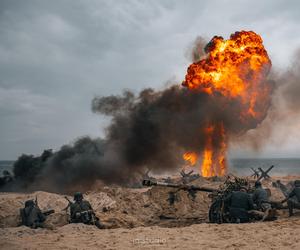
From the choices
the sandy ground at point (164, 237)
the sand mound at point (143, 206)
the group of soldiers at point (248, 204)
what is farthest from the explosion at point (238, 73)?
the sandy ground at point (164, 237)

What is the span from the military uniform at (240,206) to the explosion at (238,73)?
1693cm

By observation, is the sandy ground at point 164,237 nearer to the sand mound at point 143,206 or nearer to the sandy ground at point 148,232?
the sandy ground at point 148,232

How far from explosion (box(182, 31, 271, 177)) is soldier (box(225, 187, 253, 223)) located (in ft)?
55.5

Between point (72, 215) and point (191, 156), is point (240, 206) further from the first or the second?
point (191, 156)


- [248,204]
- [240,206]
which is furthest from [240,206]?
[248,204]

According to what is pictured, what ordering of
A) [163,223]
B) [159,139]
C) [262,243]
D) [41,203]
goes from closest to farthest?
[262,243] < [163,223] < [41,203] < [159,139]

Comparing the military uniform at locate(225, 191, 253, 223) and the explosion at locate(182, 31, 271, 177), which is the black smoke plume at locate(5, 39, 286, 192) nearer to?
the explosion at locate(182, 31, 271, 177)

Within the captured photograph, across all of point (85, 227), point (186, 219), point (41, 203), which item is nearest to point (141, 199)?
point (186, 219)

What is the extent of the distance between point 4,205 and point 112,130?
732 inches

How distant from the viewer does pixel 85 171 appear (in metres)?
34.6

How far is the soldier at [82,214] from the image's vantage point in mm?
15797

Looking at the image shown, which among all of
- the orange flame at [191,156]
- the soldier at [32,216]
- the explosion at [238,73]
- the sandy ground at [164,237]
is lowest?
the sandy ground at [164,237]

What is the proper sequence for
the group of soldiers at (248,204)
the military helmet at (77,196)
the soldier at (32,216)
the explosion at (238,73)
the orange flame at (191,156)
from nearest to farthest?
1. the soldier at (32,216)
2. the group of soldiers at (248,204)
3. the military helmet at (77,196)
4. the explosion at (238,73)
5. the orange flame at (191,156)

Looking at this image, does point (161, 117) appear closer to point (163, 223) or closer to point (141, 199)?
point (141, 199)
